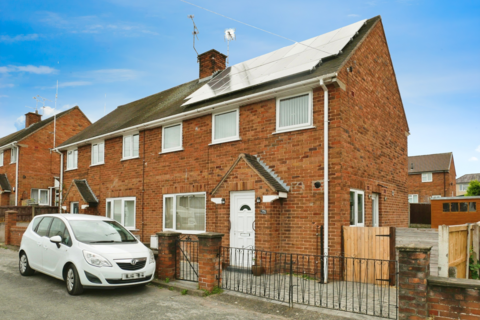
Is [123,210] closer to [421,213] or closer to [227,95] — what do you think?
[227,95]

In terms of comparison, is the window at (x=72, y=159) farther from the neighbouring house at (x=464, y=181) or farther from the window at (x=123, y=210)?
the neighbouring house at (x=464, y=181)

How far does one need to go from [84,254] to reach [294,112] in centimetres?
646

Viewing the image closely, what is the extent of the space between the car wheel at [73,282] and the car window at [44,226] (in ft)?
5.78

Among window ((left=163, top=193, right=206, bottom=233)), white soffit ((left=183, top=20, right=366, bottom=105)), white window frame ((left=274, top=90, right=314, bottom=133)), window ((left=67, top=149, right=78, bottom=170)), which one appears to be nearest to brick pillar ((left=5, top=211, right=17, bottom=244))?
window ((left=67, top=149, right=78, bottom=170))

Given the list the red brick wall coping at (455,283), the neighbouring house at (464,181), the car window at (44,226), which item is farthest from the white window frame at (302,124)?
the neighbouring house at (464,181)

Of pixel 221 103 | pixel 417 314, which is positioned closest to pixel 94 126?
pixel 221 103

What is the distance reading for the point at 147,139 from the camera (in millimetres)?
15555

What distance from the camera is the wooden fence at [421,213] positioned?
2848cm

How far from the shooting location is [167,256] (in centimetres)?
904

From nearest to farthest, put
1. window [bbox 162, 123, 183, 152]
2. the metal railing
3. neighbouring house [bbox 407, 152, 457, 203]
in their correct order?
the metal railing, window [bbox 162, 123, 183, 152], neighbouring house [bbox 407, 152, 457, 203]

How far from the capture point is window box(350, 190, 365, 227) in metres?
10.6

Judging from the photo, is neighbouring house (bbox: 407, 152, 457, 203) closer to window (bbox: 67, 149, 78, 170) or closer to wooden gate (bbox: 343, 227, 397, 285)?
window (bbox: 67, 149, 78, 170)

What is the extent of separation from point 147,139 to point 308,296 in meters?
10.1

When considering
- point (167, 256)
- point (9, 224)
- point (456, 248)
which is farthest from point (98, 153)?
point (456, 248)
